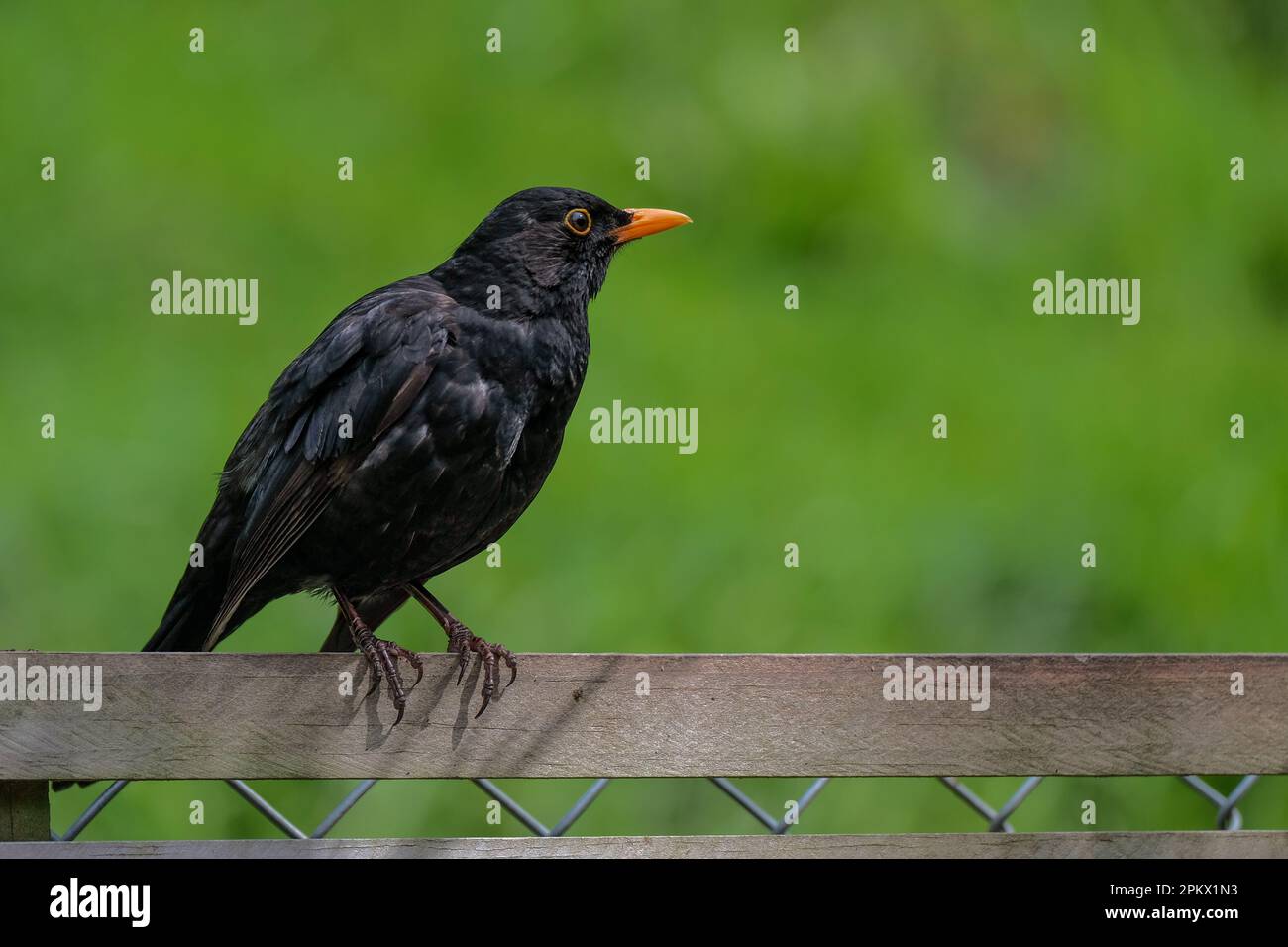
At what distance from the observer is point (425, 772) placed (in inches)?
101

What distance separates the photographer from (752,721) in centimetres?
257

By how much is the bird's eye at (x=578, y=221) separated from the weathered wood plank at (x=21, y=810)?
6.00 ft

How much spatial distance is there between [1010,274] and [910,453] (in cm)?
121

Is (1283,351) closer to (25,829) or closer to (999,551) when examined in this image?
(999,551)

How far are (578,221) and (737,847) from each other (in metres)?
1.78

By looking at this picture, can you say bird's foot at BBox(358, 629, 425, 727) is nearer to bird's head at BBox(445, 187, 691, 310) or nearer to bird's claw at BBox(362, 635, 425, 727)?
bird's claw at BBox(362, 635, 425, 727)

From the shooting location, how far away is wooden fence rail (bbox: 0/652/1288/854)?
8.33ft

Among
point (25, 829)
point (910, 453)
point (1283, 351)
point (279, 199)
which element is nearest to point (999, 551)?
point (910, 453)
